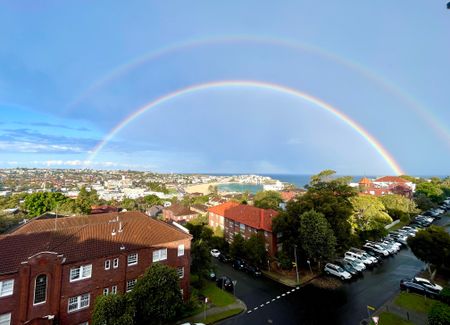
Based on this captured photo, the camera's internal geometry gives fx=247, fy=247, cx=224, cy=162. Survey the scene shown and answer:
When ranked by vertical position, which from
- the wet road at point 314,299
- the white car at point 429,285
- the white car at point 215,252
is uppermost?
the white car at point 429,285

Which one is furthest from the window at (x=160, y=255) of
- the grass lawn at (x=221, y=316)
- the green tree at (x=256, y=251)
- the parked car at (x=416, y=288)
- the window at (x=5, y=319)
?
the parked car at (x=416, y=288)

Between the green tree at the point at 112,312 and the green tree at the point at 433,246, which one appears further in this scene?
the green tree at the point at 433,246

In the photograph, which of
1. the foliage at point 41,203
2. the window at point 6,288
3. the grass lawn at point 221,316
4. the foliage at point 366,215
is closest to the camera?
the window at point 6,288

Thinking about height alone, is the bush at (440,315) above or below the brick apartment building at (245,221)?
below

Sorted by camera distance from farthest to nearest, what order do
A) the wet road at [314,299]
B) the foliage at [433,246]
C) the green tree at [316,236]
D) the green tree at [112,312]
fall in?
the green tree at [316,236] → the foliage at [433,246] → the wet road at [314,299] → the green tree at [112,312]

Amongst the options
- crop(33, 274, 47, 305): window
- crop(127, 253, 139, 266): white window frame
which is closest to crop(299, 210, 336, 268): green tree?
crop(127, 253, 139, 266): white window frame

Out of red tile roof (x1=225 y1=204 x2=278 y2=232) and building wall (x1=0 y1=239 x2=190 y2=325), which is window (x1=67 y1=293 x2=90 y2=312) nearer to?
building wall (x1=0 y1=239 x2=190 y2=325)

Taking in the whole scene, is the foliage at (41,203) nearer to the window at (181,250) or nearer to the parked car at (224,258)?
the parked car at (224,258)
